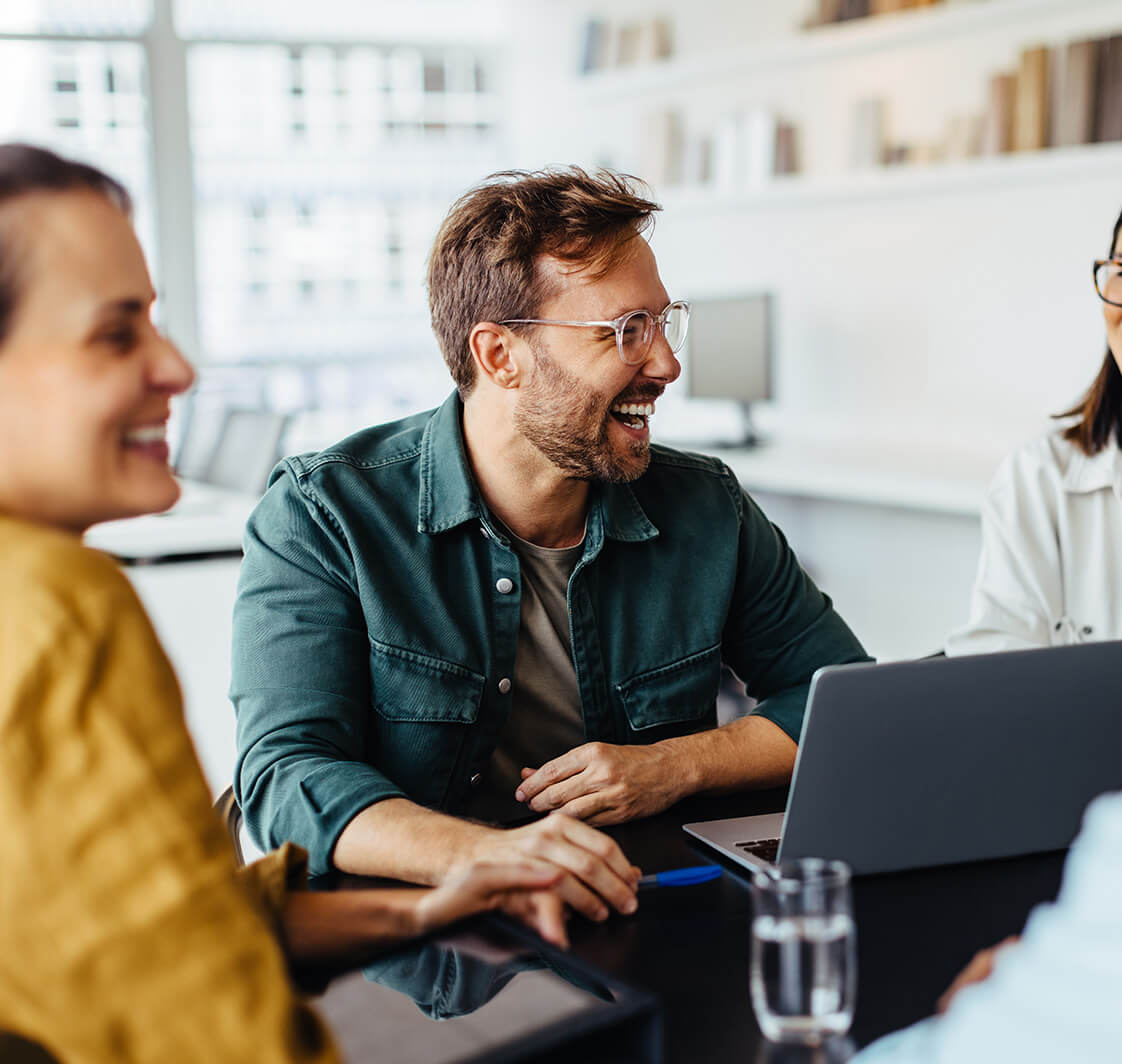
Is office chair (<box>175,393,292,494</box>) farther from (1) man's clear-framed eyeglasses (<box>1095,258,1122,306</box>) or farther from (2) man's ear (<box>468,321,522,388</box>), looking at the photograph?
(1) man's clear-framed eyeglasses (<box>1095,258,1122,306</box>)

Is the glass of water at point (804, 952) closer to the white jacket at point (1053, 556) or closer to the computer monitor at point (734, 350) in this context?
the white jacket at point (1053, 556)

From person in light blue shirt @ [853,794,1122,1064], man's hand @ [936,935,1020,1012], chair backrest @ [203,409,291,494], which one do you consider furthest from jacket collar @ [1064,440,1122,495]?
chair backrest @ [203,409,291,494]

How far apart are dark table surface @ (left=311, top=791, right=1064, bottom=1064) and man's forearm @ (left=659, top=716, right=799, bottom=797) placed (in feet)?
0.56

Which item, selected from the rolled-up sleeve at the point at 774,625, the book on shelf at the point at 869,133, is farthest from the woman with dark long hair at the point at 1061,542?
the book on shelf at the point at 869,133

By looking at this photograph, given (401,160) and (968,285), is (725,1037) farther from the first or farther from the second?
(401,160)

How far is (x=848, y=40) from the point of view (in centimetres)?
433

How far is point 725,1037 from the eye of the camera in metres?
0.88

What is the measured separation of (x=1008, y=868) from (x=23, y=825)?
86cm

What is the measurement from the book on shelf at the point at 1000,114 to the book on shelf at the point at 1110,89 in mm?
287

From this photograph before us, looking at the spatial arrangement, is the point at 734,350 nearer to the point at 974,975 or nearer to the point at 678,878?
the point at 678,878

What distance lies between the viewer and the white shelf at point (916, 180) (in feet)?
12.2

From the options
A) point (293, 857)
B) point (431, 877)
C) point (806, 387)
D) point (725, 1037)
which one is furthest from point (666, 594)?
point (806, 387)

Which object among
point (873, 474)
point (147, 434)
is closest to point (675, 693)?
point (147, 434)

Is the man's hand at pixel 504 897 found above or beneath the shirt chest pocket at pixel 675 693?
above
